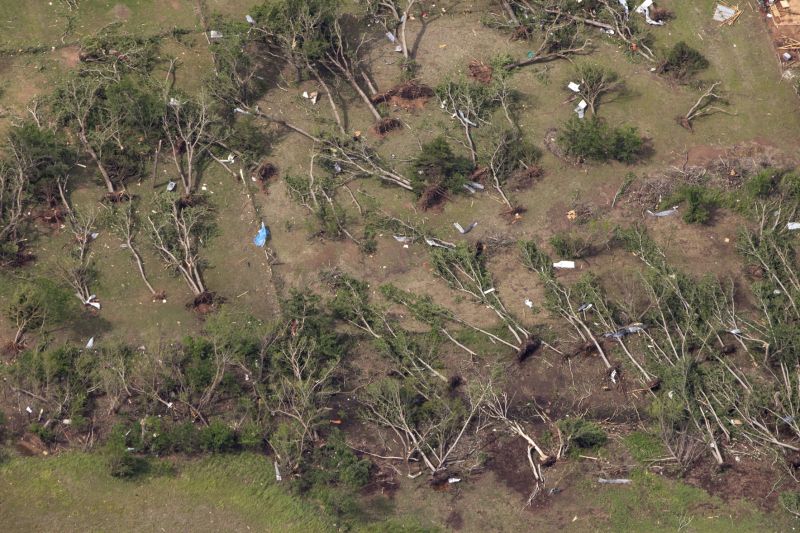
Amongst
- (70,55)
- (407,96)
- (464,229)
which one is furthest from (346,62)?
(70,55)

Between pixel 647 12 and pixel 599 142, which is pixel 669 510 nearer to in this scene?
pixel 599 142

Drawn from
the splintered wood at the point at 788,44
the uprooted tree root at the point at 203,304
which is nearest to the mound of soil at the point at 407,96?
the uprooted tree root at the point at 203,304

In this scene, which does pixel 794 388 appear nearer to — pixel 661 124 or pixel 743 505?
pixel 743 505

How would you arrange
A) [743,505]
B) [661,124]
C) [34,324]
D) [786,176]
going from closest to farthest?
1. [743,505]
2. [34,324]
3. [786,176]
4. [661,124]

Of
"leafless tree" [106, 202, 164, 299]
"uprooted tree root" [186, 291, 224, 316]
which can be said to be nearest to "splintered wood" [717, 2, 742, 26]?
"uprooted tree root" [186, 291, 224, 316]

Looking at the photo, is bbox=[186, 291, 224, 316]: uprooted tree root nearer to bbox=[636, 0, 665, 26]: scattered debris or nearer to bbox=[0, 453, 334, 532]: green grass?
bbox=[0, 453, 334, 532]: green grass

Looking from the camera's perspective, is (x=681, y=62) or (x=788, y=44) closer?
(x=681, y=62)

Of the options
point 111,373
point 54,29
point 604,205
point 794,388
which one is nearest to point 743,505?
point 794,388
